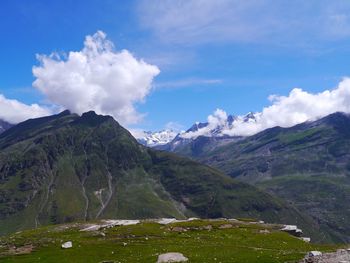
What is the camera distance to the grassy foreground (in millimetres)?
64062

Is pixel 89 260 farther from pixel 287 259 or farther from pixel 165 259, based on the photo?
pixel 287 259

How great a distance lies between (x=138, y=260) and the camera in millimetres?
63500

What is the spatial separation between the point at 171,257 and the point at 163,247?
11.5m

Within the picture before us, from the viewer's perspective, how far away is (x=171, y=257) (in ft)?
204

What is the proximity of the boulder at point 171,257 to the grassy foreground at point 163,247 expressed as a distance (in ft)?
3.59

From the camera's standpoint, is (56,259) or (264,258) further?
(56,259)

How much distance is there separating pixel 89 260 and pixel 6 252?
23919mm

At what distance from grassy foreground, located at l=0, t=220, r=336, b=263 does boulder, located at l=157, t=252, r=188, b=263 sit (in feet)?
3.59

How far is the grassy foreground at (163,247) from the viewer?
64.1m

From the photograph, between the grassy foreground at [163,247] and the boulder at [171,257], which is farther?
the grassy foreground at [163,247]

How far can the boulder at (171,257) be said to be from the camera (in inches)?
2405

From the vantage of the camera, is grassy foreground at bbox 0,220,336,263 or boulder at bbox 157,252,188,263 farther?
grassy foreground at bbox 0,220,336,263

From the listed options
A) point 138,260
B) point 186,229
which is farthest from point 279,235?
point 138,260

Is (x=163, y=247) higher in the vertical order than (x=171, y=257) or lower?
higher
